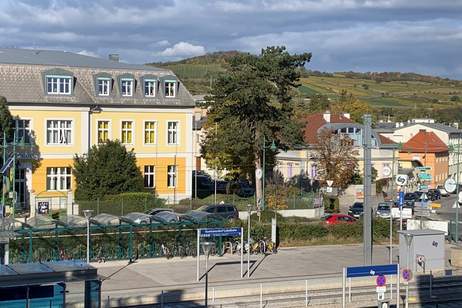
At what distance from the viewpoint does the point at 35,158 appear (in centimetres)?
5797

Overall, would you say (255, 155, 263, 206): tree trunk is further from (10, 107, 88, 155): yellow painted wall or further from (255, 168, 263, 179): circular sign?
(10, 107, 88, 155): yellow painted wall

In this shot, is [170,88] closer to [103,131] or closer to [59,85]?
[103,131]

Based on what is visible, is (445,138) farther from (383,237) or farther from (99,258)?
(99,258)

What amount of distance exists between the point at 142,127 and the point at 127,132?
1191 millimetres

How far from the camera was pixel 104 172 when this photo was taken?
186ft

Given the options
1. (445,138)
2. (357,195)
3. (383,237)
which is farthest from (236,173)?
(445,138)

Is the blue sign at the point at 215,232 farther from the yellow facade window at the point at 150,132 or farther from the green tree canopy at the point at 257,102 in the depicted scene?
the yellow facade window at the point at 150,132

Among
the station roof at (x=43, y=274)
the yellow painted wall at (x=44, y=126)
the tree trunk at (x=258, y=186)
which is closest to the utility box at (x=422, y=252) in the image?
the tree trunk at (x=258, y=186)

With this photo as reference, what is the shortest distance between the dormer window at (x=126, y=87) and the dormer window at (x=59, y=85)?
171 inches

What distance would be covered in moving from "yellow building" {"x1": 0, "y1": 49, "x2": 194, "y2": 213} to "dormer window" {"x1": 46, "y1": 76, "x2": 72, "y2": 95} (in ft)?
0.23

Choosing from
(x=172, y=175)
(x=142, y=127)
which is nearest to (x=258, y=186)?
(x=172, y=175)

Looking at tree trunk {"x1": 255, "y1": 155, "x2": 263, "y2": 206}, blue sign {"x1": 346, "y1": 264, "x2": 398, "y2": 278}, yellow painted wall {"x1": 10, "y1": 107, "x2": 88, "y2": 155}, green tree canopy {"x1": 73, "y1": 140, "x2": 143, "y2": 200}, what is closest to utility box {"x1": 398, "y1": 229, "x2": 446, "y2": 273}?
blue sign {"x1": 346, "y1": 264, "x2": 398, "y2": 278}

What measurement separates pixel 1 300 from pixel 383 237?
109 feet

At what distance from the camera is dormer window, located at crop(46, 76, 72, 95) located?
5878cm
